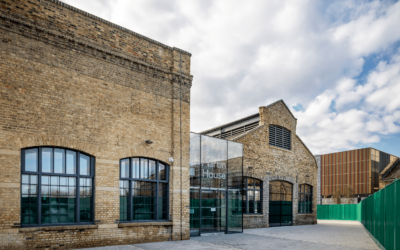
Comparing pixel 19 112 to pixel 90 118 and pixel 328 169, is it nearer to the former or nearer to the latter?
pixel 90 118

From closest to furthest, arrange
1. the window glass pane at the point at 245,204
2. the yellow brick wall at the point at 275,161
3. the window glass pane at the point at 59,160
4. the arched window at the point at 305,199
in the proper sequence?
the window glass pane at the point at 59,160 < the window glass pane at the point at 245,204 < the yellow brick wall at the point at 275,161 < the arched window at the point at 305,199

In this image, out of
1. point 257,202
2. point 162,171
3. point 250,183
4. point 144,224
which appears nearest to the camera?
point 144,224

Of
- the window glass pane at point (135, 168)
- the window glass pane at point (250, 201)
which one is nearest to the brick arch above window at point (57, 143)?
the window glass pane at point (135, 168)

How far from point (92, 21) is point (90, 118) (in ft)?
11.5

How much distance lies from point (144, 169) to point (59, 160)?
3.27m

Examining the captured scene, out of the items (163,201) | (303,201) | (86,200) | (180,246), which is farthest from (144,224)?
(303,201)

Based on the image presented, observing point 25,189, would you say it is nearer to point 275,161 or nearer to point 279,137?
point 275,161

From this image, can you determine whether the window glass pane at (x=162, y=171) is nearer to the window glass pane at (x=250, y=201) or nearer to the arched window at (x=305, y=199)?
the window glass pane at (x=250, y=201)

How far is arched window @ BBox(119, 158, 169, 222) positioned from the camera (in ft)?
37.8

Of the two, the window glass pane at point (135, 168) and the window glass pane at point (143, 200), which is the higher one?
the window glass pane at point (135, 168)

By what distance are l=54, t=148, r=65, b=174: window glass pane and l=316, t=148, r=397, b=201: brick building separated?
49.7 m

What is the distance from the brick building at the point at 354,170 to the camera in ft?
167

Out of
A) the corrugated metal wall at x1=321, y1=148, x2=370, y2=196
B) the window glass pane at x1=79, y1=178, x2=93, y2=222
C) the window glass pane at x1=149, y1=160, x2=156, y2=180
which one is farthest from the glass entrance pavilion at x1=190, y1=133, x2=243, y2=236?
the corrugated metal wall at x1=321, y1=148, x2=370, y2=196

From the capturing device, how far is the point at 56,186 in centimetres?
991
